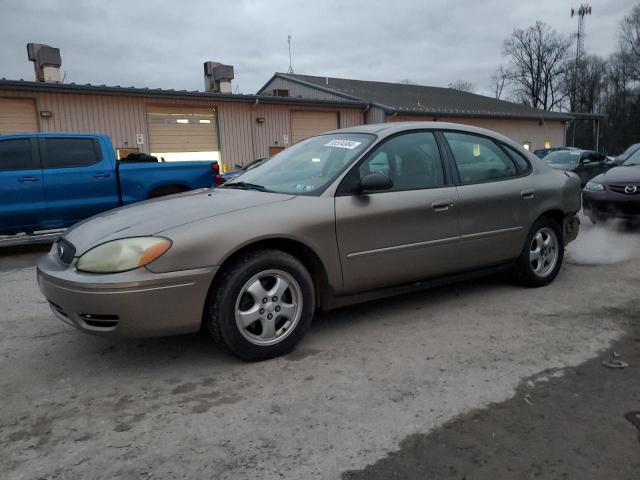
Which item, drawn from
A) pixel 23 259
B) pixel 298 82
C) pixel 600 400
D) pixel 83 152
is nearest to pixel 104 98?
pixel 83 152

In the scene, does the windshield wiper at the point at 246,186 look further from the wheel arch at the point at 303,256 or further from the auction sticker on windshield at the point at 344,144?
the auction sticker on windshield at the point at 344,144

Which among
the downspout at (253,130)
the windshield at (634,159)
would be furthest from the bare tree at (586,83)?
the windshield at (634,159)

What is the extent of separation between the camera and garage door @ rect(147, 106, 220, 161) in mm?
16062

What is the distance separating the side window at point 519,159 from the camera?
4504mm

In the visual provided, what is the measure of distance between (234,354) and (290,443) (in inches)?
35.5

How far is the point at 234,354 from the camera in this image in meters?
3.04

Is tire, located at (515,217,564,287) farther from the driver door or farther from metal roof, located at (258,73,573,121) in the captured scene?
metal roof, located at (258,73,573,121)

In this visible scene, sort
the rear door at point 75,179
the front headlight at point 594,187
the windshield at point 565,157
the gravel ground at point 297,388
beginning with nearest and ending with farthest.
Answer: the gravel ground at point 297,388 → the rear door at point 75,179 → the front headlight at point 594,187 → the windshield at point 565,157

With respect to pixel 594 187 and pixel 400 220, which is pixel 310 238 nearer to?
pixel 400 220

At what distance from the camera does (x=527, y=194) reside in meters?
4.37

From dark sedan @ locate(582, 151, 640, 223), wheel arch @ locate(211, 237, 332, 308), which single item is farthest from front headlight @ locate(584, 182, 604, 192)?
wheel arch @ locate(211, 237, 332, 308)

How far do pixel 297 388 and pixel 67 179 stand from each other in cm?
615

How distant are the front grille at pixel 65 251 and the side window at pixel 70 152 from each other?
4.75m

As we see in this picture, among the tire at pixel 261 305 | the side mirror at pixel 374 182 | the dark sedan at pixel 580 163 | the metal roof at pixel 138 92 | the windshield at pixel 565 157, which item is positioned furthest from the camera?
the windshield at pixel 565 157
